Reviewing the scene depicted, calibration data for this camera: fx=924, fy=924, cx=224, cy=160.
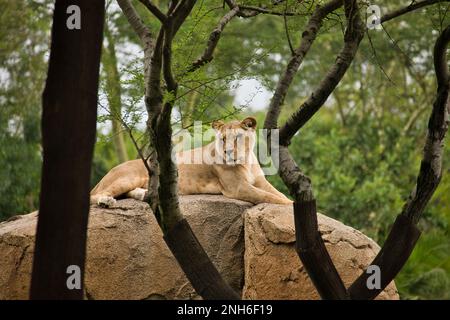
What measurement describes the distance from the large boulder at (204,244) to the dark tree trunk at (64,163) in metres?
3.05

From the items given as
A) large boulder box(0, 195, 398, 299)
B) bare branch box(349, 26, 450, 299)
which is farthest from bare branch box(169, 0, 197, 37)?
large boulder box(0, 195, 398, 299)

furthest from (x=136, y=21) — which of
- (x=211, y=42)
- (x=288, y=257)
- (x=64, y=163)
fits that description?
(x=288, y=257)

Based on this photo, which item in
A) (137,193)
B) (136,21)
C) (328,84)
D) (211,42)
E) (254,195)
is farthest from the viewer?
(137,193)

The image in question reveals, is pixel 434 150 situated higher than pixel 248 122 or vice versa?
pixel 248 122

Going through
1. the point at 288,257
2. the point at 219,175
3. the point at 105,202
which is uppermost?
the point at 219,175

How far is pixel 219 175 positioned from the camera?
9.79 meters

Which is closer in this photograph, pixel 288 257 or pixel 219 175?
pixel 288 257

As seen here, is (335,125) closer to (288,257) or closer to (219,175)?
(219,175)

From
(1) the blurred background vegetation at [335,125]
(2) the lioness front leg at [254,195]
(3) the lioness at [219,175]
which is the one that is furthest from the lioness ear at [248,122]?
(1) the blurred background vegetation at [335,125]

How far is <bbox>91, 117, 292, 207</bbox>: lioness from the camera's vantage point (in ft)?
30.7

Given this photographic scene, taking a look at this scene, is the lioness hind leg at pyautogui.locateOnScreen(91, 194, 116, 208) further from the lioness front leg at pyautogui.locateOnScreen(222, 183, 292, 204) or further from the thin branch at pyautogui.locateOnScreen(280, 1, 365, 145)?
the thin branch at pyautogui.locateOnScreen(280, 1, 365, 145)

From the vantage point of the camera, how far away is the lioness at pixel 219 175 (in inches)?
368

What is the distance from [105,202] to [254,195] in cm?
149

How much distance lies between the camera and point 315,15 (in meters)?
7.04
